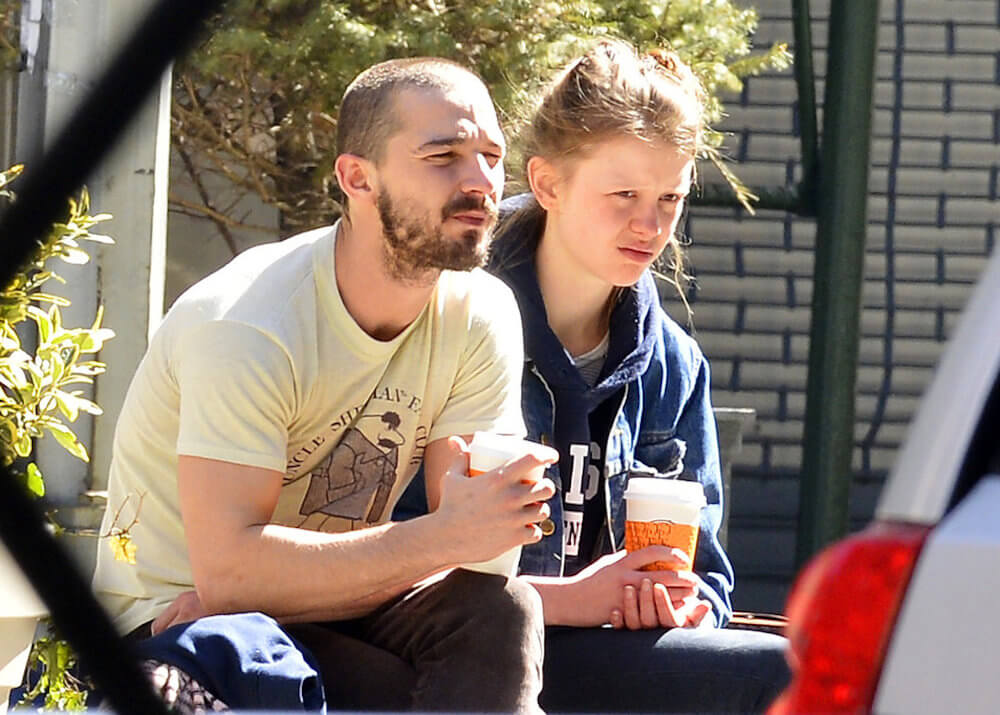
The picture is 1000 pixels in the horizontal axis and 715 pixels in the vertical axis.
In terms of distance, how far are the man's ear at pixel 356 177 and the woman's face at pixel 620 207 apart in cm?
47

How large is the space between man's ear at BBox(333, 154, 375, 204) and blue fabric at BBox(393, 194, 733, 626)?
440mm

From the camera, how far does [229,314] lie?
2520mm

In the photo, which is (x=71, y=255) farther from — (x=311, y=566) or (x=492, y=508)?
(x=492, y=508)

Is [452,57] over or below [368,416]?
over

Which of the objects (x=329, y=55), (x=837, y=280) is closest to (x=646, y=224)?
(x=837, y=280)

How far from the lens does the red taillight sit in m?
1.23

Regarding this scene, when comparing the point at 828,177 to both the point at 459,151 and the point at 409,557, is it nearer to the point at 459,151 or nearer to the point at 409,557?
the point at 459,151

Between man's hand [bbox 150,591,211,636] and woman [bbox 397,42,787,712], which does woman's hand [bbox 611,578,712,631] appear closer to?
woman [bbox 397,42,787,712]

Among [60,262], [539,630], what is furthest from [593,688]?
[60,262]

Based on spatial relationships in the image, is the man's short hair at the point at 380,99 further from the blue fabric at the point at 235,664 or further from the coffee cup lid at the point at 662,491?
the blue fabric at the point at 235,664

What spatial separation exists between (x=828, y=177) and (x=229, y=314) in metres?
2.42

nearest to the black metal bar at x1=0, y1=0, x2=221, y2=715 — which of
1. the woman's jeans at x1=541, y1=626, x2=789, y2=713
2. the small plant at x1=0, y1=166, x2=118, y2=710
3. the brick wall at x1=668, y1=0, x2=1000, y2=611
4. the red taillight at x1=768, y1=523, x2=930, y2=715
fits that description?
the red taillight at x1=768, y1=523, x2=930, y2=715

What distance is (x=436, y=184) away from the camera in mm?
2701

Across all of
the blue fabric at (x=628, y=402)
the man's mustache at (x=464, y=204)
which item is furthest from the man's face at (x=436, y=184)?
the blue fabric at (x=628, y=402)
